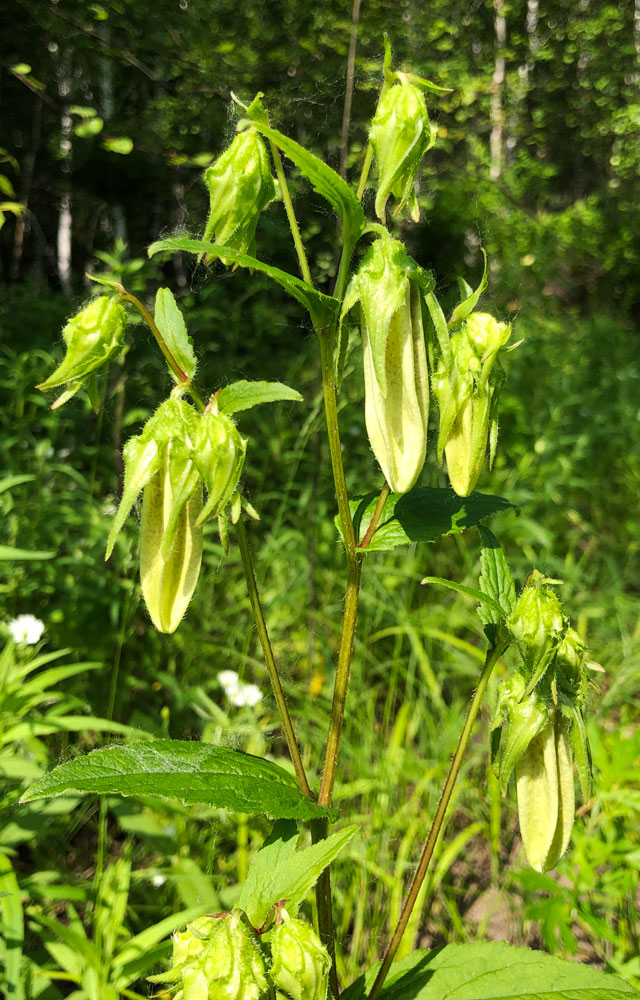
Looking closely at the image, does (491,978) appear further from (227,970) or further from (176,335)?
(176,335)

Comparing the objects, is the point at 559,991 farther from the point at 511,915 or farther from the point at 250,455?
the point at 250,455

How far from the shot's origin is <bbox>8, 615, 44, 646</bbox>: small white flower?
5.10ft

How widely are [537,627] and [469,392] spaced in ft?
0.88

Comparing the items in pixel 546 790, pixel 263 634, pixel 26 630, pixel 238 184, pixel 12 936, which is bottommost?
pixel 12 936

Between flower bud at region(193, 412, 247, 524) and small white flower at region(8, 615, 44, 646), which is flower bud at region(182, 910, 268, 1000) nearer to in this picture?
flower bud at region(193, 412, 247, 524)

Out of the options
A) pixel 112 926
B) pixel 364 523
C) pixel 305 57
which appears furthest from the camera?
pixel 305 57

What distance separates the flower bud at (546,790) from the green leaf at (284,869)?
24 centimetres

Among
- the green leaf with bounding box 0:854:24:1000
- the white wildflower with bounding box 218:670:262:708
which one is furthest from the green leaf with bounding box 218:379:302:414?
Answer: the white wildflower with bounding box 218:670:262:708

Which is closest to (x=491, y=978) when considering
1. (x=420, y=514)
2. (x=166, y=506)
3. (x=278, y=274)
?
(x=420, y=514)

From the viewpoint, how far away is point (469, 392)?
74 cm

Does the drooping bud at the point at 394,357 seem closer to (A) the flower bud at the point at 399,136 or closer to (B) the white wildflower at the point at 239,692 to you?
(A) the flower bud at the point at 399,136

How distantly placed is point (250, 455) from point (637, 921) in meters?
2.33

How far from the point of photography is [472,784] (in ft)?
5.97

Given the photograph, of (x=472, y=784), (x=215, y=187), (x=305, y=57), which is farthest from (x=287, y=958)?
(x=305, y=57)
